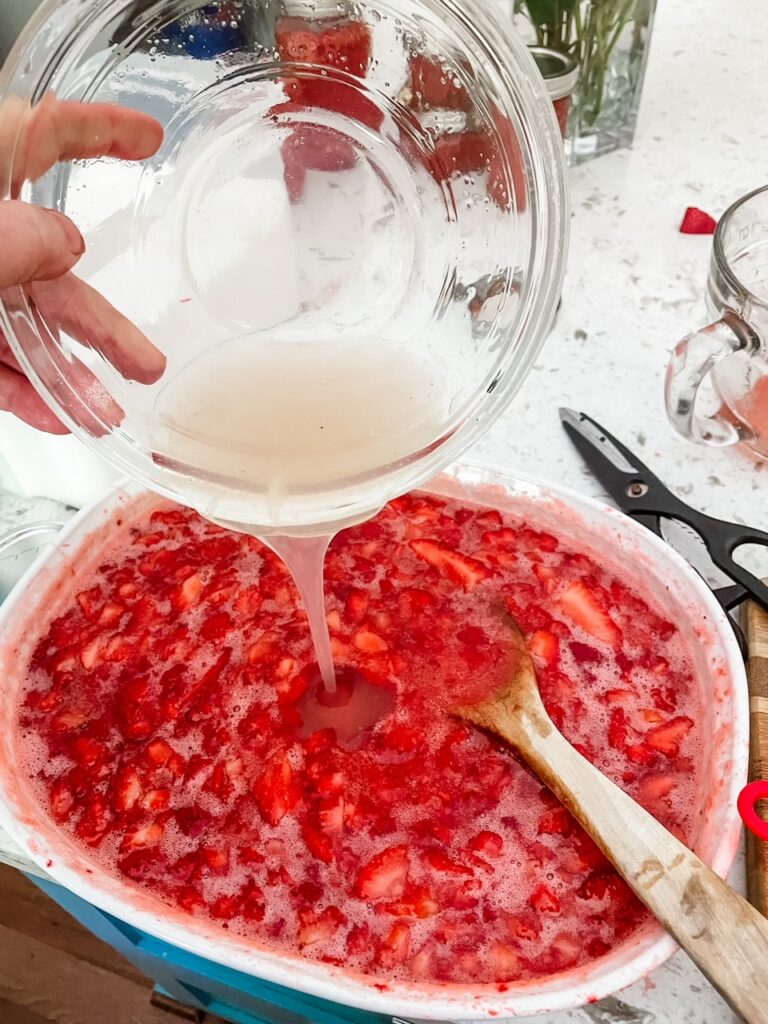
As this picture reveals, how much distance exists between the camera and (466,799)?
97 cm

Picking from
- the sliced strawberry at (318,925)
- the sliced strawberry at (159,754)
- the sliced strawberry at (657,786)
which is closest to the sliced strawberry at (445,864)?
the sliced strawberry at (318,925)

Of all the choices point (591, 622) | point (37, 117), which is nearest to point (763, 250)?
point (591, 622)

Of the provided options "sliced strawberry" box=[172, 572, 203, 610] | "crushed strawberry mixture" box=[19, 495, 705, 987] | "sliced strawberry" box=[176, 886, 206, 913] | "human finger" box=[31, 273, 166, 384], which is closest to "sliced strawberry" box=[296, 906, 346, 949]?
"crushed strawberry mixture" box=[19, 495, 705, 987]

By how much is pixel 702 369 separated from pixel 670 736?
1.67ft

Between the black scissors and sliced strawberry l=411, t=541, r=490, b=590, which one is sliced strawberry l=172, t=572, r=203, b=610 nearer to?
sliced strawberry l=411, t=541, r=490, b=590

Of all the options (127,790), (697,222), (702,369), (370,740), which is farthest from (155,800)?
(697,222)

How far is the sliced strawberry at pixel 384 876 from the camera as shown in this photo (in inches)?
35.9

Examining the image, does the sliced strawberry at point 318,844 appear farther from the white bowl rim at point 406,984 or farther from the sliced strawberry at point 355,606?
the sliced strawberry at point 355,606

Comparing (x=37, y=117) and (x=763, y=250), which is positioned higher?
(x=37, y=117)

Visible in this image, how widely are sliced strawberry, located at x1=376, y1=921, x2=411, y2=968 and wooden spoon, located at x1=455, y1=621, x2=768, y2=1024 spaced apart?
0.20 meters

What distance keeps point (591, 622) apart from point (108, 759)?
1.95 ft

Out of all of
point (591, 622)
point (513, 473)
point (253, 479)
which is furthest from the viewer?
point (513, 473)

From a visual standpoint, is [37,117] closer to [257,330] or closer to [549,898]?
[257,330]

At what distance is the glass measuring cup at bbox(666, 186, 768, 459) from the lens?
→ 1185 millimetres
